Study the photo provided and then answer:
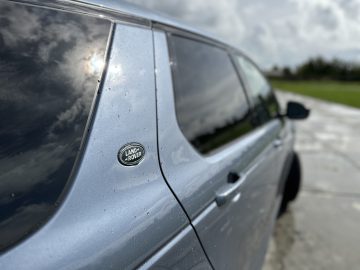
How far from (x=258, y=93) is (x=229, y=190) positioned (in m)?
1.52

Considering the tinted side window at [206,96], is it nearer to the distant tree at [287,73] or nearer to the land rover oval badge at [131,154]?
the land rover oval badge at [131,154]

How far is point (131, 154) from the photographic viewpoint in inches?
41.7

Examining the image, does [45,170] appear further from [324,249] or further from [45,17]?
[324,249]

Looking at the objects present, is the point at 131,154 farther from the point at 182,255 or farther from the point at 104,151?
the point at 182,255

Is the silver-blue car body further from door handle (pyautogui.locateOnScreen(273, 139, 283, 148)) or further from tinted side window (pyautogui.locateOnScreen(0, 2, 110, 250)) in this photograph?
door handle (pyautogui.locateOnScreen(273, 139, 283, 148))

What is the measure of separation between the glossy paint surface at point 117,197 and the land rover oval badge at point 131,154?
0.05 ft

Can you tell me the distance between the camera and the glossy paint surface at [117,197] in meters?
0.83

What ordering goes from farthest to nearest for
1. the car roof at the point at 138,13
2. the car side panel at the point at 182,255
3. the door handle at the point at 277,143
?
the door handle at the point at 277,143 → the car roof at the point at 138,13 → the car side panel at the point at 182,255

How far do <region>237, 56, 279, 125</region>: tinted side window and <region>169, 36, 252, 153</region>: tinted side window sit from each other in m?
0.23

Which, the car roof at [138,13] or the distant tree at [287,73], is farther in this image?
the distant tree at [287,73]

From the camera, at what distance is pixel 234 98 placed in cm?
213

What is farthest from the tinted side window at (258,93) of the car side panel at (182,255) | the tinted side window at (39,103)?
the tinted side window at (39,103)

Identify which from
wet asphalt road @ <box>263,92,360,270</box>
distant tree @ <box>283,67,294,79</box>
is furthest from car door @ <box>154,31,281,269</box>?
distant tree @ <box>283,67,294,79</box>

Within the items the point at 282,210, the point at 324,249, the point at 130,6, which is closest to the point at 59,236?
the point at 130,6
